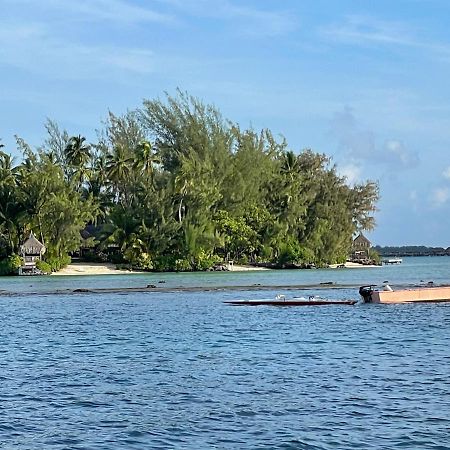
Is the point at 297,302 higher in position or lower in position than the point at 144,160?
lower

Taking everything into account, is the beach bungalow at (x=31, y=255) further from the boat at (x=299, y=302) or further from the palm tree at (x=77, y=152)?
the boat at (x=299, y=302)

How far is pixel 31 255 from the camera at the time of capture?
89688 mm

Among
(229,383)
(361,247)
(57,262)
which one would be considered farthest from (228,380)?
(361,247)

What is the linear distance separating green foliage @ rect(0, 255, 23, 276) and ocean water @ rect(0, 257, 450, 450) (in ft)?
156

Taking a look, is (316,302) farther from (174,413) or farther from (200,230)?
(200,230)

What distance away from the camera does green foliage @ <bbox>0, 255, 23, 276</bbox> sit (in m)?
89.1

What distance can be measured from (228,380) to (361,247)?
11526cm

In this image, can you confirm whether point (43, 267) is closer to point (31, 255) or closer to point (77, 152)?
point (31, 255)

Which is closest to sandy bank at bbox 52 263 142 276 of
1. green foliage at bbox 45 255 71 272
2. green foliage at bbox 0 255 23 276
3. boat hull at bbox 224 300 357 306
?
green foliage at bbox 45 255 71 272

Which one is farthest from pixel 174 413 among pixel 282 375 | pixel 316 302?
pixel 316 302

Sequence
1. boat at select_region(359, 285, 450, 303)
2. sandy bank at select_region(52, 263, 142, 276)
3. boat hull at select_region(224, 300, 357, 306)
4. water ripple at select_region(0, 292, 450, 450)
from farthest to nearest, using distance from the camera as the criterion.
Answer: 1. sandy bank at select_region(52, 263, 142, 276)
2. boat at select_region(359, 285, 450, 303)
3. boat hull at select_region(224, 300, 357, 306)
4. water ripple at select_region(0, 292, 450, 450)

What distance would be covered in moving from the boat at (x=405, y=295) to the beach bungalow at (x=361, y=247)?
280 feet

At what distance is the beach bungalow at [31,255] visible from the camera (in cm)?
8900

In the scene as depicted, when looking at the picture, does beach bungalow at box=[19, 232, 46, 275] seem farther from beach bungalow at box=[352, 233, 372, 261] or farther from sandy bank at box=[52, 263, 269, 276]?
beach bungalow at box=[352, 233, 372, 261]
